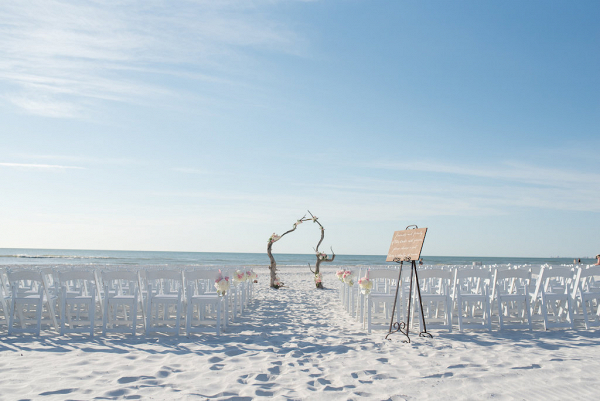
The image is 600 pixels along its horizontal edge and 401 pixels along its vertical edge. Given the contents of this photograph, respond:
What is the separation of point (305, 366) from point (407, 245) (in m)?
2.31

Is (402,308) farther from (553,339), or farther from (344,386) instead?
(344,386)

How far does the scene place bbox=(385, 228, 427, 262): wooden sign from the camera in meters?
5.31

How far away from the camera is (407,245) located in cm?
560

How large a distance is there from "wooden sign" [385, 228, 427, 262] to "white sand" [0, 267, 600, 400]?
1056 mm

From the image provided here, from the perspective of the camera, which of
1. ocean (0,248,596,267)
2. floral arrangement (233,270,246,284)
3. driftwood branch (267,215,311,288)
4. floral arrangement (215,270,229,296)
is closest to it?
floral arrangement (215,270,229,296)

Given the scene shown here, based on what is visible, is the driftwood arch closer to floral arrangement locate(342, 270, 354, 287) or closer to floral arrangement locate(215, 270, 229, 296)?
floral arrangement locate(342, 270, 354, 287)

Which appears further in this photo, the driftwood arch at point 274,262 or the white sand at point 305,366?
the driftwood arch at point 274,262

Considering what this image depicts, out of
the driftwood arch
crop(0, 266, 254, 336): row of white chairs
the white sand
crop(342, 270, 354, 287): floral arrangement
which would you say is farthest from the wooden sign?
the driftwood arch

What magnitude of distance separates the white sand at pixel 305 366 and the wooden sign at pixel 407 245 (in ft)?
3.47

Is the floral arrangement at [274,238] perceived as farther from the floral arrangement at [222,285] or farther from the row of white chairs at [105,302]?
the floral arrangement at [222,285]

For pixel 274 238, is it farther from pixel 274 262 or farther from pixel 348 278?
pixel 348 278

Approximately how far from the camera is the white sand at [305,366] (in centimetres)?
333

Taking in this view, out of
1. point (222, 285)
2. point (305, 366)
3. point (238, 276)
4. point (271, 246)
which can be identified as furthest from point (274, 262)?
point (305, 366)

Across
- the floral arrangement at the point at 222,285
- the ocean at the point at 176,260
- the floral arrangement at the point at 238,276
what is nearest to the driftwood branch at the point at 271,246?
the floral arrangement at the point at 238,276
